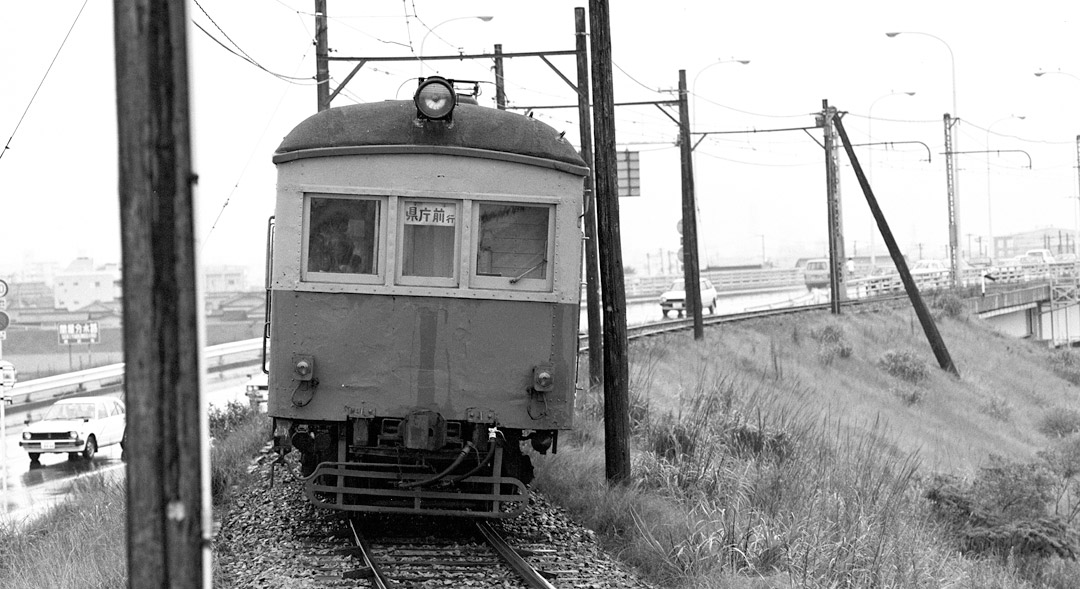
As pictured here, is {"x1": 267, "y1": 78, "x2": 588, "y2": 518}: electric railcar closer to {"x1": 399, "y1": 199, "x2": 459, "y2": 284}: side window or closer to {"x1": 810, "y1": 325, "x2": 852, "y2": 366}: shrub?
{"x1": 399, "y1": 199, "x2": 459, "y2": 284}: side window

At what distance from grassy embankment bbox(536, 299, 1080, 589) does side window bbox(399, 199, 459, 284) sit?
8.57ft

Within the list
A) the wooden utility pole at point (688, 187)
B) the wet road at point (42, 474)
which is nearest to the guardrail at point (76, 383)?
the wet road at point (42, 474)

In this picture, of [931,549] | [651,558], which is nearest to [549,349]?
[651,558]

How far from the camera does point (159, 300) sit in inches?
127

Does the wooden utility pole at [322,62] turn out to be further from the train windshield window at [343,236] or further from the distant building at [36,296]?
the distant building at [36,296]

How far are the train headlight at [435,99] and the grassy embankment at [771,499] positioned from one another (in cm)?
359

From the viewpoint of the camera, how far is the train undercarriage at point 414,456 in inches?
324

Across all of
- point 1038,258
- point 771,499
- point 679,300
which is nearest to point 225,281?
point 679,300

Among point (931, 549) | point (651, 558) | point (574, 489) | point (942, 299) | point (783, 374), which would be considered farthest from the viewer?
point (942, 299)

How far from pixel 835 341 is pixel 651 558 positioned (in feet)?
80.4

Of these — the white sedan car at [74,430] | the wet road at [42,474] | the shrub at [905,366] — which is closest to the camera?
the wet road at [42,474]

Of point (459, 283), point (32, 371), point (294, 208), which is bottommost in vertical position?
point (32, 371)

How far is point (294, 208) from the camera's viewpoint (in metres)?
8.24

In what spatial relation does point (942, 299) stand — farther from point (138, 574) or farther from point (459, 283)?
point (138, 574)
